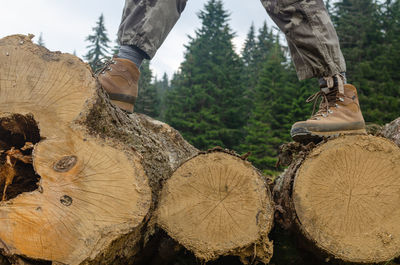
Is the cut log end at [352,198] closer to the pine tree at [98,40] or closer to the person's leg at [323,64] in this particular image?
the person's leg at [323,64]

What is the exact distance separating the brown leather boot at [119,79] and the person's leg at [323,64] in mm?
1033

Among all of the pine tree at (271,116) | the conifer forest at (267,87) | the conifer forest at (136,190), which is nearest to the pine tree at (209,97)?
the conifer forest at (267,87)

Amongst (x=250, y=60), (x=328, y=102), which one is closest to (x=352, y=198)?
(x=328, y=102)

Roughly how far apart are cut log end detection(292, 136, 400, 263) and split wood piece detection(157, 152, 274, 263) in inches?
8.2

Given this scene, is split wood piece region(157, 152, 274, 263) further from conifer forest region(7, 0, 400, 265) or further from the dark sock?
the dark sock

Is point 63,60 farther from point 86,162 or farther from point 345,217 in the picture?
point 345,217

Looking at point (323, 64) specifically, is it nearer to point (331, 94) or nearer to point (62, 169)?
point (331, 94)

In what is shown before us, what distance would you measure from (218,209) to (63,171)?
74 centimetres

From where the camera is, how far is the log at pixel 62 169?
119 cm

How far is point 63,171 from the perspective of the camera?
128 cm

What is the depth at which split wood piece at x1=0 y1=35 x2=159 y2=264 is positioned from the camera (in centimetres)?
119

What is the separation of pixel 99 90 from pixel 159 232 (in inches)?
38.5

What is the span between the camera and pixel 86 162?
4.31ft

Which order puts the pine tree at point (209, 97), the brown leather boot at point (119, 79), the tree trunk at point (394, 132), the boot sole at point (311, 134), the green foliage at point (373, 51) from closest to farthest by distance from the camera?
the boot sole at point (311, 134), the brown leather boot at point (119, 79), the tree trunk at point (394, 132), the green foliage at point (373, 51), the pine tree at point (209, 97)
